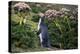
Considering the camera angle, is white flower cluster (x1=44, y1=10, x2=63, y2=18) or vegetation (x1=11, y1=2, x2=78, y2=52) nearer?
vegetation (x1=11, y1=2, x2=78, y2=52)

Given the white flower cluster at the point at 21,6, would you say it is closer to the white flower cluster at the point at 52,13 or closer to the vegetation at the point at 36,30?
the vegetation at the point at 36,30

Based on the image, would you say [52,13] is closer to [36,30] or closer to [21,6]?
[36,30]

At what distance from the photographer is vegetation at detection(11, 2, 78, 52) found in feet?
6.68

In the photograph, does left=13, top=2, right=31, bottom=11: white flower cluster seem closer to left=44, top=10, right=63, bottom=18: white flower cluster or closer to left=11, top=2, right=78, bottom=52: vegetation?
left=11, top=2, right=78, bottom=52: vegetation

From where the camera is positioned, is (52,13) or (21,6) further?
(52,13)

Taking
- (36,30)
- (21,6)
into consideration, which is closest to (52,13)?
(36,30)

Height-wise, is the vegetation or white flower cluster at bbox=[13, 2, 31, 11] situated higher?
white flower cluster at bbox=[13, 2, 31, 11]

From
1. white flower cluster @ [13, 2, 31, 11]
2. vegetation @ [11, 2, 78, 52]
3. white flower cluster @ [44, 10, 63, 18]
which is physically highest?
white flower cluster @ [13, 2, 31, 11]

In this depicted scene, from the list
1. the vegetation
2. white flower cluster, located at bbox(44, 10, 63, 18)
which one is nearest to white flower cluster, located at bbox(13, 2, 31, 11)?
the vegetation

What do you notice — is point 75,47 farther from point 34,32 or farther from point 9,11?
point 9,11

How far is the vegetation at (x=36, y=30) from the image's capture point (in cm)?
204

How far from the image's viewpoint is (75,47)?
2295mm

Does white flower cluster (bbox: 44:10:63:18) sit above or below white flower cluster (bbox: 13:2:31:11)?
below

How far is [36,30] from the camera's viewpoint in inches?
83.4
